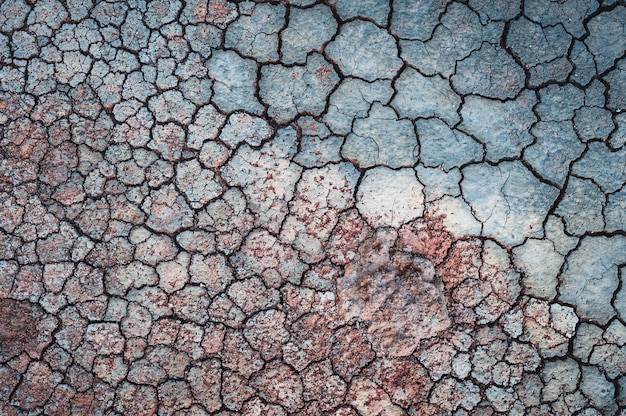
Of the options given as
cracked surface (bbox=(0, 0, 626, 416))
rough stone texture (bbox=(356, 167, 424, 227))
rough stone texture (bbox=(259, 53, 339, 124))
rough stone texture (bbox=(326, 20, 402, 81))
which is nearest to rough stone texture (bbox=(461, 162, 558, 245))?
cracked surface (bbox=(0, 0, 626, 416))

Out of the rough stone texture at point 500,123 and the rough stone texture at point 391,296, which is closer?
the rough stone texture at point 391,296

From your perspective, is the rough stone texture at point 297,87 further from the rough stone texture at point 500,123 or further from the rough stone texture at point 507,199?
the rough stone texture at point 507,199

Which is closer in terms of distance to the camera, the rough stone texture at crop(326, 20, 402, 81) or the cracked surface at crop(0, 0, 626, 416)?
the cracked surface at crop(0, 0, 626, 416)

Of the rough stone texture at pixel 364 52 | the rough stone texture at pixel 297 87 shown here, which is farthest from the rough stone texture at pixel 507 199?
the rough stone texture at pixel 297 87

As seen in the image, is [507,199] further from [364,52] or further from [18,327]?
[18,327]

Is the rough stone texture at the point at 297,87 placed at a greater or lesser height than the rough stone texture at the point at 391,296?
greater

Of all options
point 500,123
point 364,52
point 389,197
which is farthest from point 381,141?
point 500,123

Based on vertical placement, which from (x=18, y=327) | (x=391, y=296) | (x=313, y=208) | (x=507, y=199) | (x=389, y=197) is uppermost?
(x=507, y=199)

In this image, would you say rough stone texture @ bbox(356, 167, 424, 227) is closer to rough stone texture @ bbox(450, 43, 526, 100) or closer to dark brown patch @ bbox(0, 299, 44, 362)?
rough stone texture @ bbox(450, 43, 526, 100)

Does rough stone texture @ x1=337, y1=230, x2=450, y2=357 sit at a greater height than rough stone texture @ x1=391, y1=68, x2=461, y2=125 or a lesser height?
lesser
